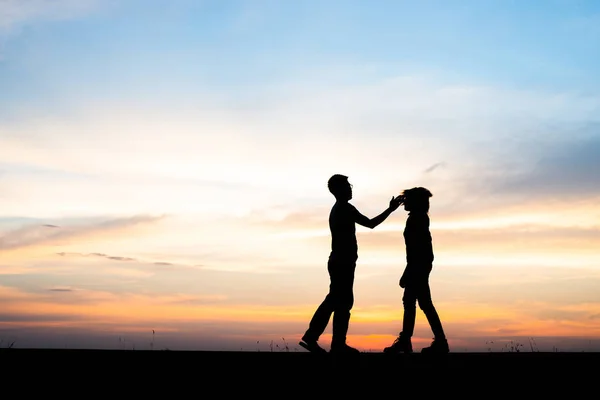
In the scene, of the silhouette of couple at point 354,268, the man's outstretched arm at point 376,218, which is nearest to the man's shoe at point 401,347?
the silhouette of couple at point 354,268

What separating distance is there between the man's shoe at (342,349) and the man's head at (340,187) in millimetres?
2290

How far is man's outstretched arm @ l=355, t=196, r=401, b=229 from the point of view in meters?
11.6

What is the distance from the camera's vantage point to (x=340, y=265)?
11.7 m

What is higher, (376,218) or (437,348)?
(376,218)

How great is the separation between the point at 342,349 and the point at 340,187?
98.9 inches

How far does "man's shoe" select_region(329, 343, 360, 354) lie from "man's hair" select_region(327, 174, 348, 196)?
2369 millimetres

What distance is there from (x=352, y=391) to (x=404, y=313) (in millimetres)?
4618

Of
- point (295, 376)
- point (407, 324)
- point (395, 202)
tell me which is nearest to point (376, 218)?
point (395, 202)

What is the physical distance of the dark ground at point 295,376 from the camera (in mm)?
7566

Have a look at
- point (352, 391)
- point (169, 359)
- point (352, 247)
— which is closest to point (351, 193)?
point (352, 247)

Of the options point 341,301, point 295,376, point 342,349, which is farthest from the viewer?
point 341,301

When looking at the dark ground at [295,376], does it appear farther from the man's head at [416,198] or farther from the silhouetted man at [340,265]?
the man's head at [416,198]

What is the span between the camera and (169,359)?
11.6m

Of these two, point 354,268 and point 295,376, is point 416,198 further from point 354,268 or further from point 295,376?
point 295,376
